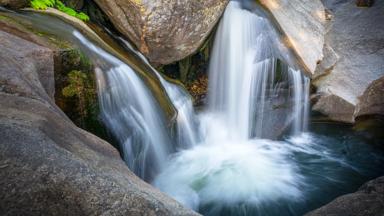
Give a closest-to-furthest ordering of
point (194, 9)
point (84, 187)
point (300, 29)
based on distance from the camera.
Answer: point (84, 187)
point (194, 9)
point (300, 29)

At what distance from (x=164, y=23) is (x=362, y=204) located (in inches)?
175

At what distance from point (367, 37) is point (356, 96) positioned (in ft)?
8.70

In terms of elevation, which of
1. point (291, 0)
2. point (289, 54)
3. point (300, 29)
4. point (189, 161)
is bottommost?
point (189, 161)

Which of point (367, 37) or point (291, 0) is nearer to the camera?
point (291, 0)

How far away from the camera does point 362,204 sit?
2957 mm

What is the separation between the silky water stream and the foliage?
0.30m

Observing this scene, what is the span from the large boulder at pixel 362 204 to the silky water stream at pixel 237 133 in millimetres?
2065

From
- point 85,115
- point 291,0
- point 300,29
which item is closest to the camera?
point 85,115

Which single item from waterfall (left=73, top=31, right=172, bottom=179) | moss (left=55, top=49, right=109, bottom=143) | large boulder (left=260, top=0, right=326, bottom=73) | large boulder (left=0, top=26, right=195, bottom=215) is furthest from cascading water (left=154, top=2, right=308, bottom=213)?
large boulder (left=0, top=26, right=195, bottom=215)

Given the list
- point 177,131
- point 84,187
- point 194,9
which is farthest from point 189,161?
point 84,187

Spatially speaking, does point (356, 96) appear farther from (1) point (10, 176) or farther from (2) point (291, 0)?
(1) point (10, 176)

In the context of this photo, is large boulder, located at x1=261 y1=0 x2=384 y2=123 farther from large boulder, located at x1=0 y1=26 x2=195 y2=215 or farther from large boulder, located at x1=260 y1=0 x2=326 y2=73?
large boulder, located at x1=0 y1=26 x2=195 y2=215

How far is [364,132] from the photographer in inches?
306

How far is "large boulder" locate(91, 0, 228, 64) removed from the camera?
5690 mm
